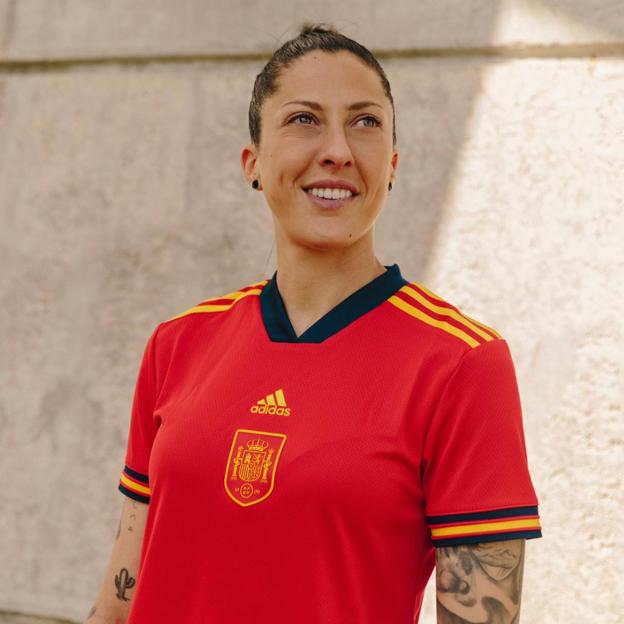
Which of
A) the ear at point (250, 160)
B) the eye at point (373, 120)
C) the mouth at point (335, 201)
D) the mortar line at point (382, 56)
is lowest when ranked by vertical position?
the mouth at point (335, 201)

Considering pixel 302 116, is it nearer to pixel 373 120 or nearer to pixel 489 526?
pixel 373 120

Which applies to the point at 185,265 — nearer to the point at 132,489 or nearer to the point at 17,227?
the point at 17,227

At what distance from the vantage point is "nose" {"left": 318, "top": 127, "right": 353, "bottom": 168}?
5.12ft

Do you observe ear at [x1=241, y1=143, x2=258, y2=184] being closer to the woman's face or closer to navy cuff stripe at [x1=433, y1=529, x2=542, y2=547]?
the woman's face

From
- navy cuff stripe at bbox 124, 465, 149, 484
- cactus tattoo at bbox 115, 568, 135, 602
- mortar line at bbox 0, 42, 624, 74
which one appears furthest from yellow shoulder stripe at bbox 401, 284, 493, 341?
mortar line at bbox 0, 42, 624, 74

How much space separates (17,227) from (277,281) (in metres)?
1.78

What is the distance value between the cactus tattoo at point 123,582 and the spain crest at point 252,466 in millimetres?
474

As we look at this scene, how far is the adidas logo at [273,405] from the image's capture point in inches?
57.3

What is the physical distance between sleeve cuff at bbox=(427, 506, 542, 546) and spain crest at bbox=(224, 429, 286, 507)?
0.85 ft

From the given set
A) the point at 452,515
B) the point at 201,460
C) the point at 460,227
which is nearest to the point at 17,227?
the point at 460,227

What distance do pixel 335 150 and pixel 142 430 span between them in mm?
650

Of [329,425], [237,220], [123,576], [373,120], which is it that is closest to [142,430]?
[123,576]

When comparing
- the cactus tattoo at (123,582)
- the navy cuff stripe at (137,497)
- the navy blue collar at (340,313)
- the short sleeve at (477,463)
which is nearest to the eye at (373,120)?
the navy blue collar at (340,313)

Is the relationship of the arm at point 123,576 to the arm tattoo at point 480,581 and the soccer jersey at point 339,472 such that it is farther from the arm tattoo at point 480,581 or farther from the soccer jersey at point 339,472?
the arm tattoo at point 480,581
